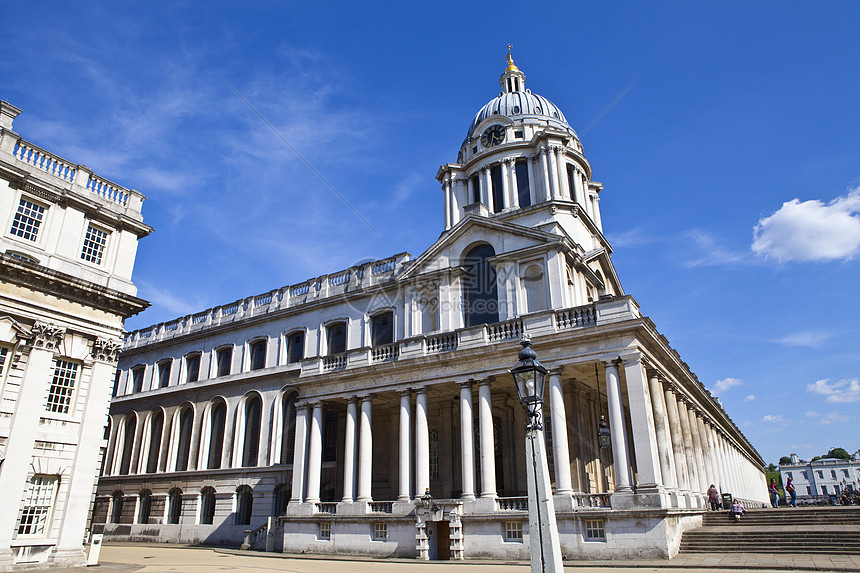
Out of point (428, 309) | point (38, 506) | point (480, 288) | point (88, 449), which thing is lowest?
point (38, 506)

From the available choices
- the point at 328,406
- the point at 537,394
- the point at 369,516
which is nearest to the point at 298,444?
the point at 328,406

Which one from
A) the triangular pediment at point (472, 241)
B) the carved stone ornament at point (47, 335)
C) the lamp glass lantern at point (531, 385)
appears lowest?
the lamp glass lantern at point (531, 385)

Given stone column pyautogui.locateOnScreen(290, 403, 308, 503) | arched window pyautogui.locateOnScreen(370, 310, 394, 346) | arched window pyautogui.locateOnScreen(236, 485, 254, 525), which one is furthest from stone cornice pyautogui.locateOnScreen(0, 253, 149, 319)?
arched window pyautogui.locateOnScreen(236, 485, 254, 525)

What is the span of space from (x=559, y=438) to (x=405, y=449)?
718 cm

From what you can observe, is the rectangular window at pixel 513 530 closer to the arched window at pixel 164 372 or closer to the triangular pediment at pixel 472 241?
the triangular pediment at pixel 472 241

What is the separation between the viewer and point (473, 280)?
32062mm

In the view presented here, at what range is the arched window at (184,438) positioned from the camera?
40500 mm

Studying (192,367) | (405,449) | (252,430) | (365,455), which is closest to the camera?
(405,449)

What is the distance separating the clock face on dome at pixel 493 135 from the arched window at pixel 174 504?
3038cm

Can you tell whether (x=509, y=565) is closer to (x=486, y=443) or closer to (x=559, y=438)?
(x=559, y=438)

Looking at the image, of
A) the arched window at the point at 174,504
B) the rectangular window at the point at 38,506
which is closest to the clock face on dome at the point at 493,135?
the arched window at the point at 174,504

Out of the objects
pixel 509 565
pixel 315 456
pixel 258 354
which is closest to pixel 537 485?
pixel 509 565

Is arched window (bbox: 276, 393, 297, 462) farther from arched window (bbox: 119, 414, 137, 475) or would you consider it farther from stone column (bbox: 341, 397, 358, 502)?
arched window (bbox: 119, 414, 137, 475)

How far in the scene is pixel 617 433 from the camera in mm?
21969
